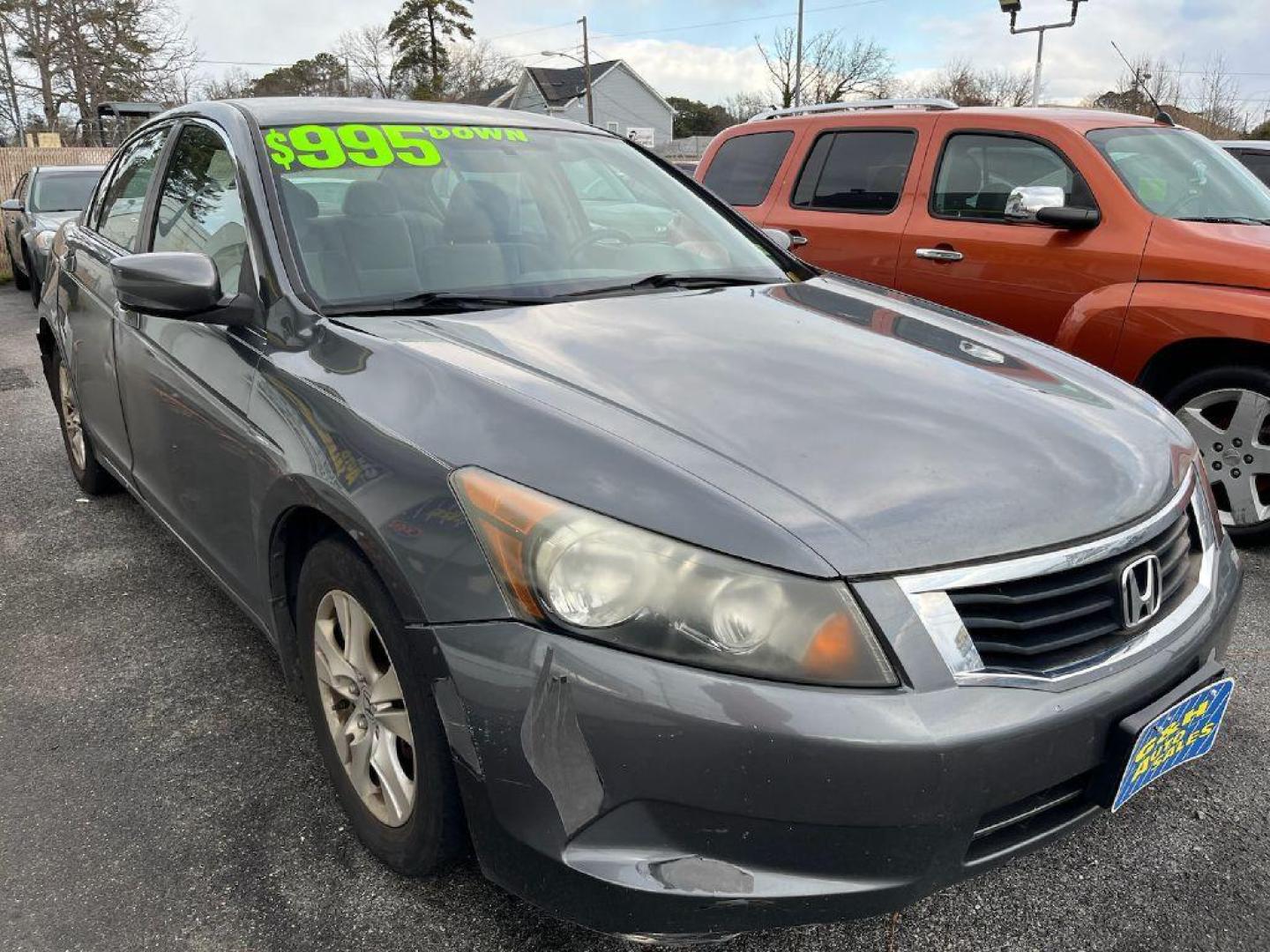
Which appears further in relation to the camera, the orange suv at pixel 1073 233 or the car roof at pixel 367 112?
the orange suv at pixel 1073 233

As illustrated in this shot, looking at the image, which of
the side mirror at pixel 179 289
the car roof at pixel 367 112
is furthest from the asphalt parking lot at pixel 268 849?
the car roof at pixel 367 112

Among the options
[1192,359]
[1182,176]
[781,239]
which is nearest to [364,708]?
[781,239]

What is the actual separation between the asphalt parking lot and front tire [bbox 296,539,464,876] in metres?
0.16

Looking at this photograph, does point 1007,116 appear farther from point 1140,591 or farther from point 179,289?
point 179,289

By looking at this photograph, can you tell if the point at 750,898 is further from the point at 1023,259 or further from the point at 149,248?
the point at 1023,259

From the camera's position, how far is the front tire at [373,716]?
1.67 m

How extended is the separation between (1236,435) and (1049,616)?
2.90 meters

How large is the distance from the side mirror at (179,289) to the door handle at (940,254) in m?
3.45

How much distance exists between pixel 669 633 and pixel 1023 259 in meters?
3.69

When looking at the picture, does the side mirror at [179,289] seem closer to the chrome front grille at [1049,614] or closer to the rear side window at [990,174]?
the chrome front grille at [1049,614]

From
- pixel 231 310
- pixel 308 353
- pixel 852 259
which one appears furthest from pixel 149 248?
pixel 852 259

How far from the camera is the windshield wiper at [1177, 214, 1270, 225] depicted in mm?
4137

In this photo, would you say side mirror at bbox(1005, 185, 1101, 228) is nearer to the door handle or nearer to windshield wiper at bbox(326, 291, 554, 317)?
the door handle

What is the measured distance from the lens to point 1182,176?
4.42 meters
